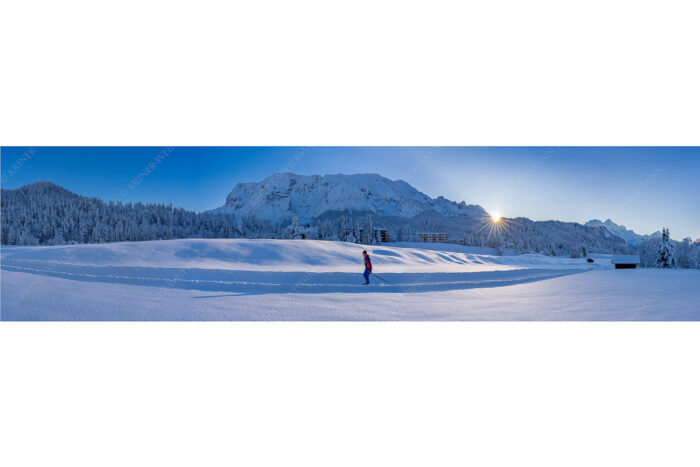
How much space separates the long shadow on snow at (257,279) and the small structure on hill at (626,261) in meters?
9.70

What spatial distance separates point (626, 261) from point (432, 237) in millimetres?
19725

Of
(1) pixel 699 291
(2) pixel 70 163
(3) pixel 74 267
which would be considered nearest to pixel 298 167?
(2) pixel 70 163

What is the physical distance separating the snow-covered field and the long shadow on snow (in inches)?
1.3

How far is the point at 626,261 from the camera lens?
1636cm

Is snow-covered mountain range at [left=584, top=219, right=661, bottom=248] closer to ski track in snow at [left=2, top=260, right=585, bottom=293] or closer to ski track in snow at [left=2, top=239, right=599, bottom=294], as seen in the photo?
ski track in snow at [left=2, top=239, right=599, bottom=294]

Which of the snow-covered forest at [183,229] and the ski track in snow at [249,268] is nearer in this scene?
the ski track in snow at [249,268]

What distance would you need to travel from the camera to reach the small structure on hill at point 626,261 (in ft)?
52.9

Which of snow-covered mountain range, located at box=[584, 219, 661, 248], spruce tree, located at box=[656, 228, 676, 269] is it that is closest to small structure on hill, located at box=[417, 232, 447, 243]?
spruce tree, located at box=[656, 228, 676, 269]

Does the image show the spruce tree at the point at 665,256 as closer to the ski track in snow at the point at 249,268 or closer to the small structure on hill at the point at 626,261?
the small structure on hill at the point at 626,261

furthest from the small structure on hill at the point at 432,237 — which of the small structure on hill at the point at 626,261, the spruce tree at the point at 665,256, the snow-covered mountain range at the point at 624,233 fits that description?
the snow-covered mountain range at the point at 624,233

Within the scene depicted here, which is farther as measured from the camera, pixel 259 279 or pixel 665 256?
pixel 665 256

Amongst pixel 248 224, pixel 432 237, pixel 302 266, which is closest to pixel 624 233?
pixel 302 266

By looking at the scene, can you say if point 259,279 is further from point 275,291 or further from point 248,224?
point 248,224

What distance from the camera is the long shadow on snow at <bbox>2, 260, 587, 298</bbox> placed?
870 cm
